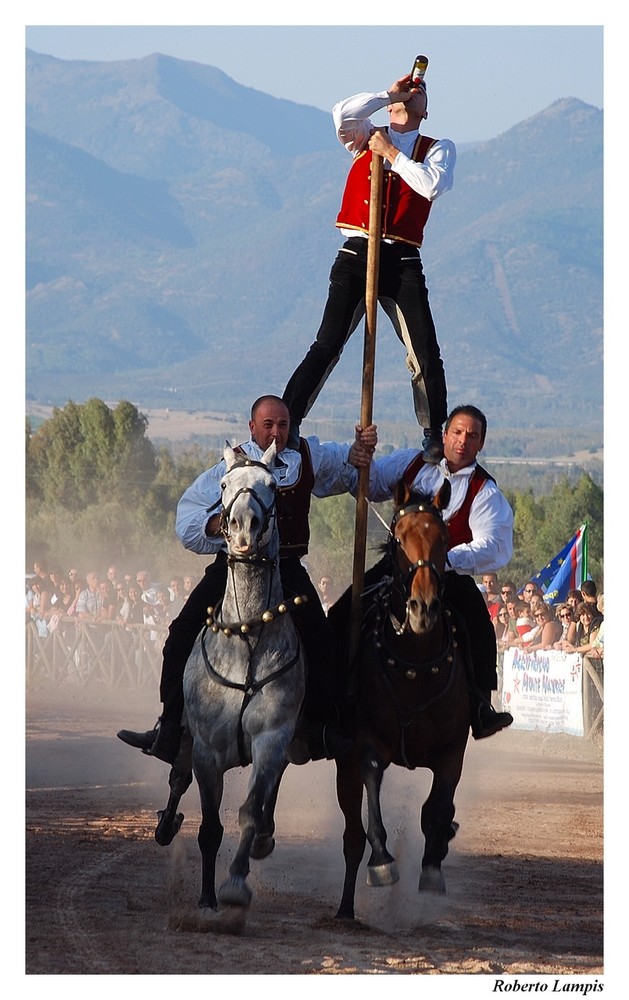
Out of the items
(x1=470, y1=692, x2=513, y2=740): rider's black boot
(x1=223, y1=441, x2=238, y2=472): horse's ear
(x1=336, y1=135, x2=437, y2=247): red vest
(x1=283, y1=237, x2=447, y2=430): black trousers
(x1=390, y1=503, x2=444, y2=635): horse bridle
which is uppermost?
(x1=336, y1=135, x2=437, y2=247): red vest

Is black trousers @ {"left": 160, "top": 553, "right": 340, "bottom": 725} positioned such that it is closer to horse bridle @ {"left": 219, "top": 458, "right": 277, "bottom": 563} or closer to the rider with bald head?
the rider with bald head

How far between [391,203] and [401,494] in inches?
85.2

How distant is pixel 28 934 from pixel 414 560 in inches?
146

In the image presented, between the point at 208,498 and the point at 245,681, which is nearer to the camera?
the point at 245,681

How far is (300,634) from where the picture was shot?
10.1 m

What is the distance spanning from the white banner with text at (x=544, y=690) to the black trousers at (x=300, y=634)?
8815 millimetres

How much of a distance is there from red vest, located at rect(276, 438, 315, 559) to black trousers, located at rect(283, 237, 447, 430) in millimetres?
631

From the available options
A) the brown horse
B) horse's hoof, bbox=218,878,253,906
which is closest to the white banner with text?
the brown horse

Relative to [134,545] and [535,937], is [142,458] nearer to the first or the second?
[134,545]

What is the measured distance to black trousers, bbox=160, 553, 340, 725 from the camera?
1012 cm

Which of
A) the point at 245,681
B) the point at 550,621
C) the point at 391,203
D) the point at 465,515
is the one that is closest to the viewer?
the point at 245,681

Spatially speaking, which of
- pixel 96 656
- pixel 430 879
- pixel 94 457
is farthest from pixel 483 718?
pixel 94 457

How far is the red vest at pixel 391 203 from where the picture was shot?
10844mm

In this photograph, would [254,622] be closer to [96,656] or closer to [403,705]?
[403,705]
